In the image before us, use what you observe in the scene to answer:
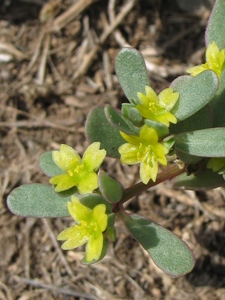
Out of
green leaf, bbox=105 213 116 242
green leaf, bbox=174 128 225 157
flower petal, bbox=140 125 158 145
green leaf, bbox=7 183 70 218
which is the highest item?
flower petal, bbox=140 125 158 145

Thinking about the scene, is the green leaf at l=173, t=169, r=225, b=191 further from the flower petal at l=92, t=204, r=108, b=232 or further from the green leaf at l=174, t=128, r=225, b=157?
the flower petal at l=92, t=204, r=108, b=232

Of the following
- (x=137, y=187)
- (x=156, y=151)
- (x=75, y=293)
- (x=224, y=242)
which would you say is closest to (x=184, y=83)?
(x=156, y=151)

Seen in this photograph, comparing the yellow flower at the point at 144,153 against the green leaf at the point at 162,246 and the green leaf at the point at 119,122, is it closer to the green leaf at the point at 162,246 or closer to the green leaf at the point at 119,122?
the green leaf at the point at 119,122

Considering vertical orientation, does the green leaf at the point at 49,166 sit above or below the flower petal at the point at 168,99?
below

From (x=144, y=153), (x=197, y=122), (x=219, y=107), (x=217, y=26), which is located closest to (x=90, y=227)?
(x=144, y=153)

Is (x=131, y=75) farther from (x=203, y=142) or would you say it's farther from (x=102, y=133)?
(x=203, y=142)

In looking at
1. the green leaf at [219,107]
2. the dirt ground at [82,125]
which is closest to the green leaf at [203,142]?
the green leaf at [219,107]

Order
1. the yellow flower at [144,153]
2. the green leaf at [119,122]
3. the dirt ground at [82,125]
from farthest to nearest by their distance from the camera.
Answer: the dirt ground at [82,125] → the yellow flower at [144,153] → the green leaf at [119,122]

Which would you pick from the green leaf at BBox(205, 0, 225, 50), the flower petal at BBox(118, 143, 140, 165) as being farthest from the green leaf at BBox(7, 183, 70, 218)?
the green leaf at BBox(205, 0, 225, 50)
